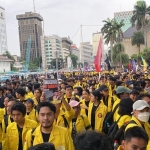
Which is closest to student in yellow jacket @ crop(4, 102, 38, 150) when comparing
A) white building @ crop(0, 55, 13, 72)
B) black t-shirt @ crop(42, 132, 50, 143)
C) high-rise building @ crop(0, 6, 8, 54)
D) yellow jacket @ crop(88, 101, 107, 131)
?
black t-shirt @ crop(42, 132, 50, 143)

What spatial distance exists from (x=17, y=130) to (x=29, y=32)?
425ft

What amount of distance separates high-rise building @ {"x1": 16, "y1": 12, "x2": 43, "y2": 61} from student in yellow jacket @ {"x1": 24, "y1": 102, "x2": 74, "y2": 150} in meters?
127

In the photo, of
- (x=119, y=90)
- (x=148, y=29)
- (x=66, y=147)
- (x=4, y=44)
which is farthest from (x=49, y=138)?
(x=4, y=44)

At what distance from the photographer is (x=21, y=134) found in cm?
405

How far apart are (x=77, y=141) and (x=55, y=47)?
116614mm

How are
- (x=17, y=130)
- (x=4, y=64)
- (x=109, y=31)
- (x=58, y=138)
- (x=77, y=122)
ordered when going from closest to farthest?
(x=58, y=138)
(x=17, y=130)
(x=77, y=122)
(x=109, y=31)
(x=4, y=64)

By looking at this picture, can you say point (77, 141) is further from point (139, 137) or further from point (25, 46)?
point (25, 46)

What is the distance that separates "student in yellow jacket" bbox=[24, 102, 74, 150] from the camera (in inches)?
129

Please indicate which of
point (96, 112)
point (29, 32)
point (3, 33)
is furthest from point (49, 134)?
point (29, 32)

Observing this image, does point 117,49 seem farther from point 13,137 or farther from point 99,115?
point 13,137

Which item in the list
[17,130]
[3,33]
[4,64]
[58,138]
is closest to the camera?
[58,138]

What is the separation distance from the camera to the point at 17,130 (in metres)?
4.07

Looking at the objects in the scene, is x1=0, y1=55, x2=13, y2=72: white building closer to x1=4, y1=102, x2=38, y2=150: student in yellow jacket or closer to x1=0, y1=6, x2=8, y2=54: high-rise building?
x1=0, y1=6, x2=8, y2=54: high-rise building

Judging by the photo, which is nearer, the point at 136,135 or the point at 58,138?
the point at 136,135
